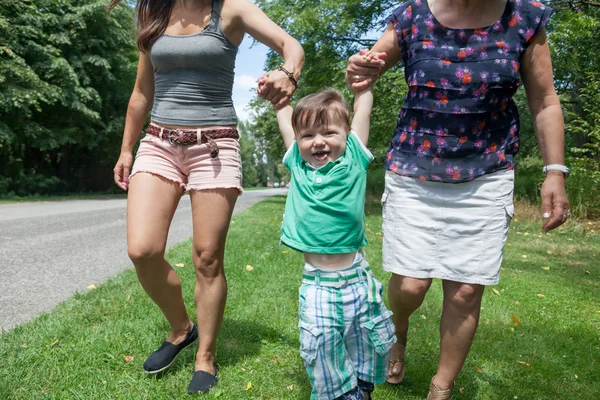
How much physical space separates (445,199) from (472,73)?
0.55 metres

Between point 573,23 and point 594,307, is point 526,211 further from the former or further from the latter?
point 594,307

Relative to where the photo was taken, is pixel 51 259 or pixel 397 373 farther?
pixel 51 259

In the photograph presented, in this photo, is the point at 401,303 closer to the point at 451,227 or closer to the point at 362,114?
the point at 451,227

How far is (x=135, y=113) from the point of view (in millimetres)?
2822

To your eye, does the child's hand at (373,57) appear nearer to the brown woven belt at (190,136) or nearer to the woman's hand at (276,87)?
the woman's hand at (276,87)

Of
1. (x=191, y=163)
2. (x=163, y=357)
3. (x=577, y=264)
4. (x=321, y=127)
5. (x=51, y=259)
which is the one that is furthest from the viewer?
(x=577, y=264)

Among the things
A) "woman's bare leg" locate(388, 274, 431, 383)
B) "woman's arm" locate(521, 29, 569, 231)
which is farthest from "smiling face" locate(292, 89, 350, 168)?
"woman's arm" locate(521, 29, 569, 231)

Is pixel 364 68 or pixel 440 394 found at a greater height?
pixel 364 68

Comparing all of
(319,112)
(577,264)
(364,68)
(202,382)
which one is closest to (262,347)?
(202,382)

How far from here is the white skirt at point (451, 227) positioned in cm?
Answer: 220

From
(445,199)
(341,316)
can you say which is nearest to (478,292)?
(445,199)

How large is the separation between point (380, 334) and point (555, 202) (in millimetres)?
940

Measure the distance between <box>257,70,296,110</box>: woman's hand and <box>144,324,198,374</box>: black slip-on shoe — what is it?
4.73 feet

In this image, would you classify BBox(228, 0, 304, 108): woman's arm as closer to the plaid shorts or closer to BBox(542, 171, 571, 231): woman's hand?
the plaid shorts
